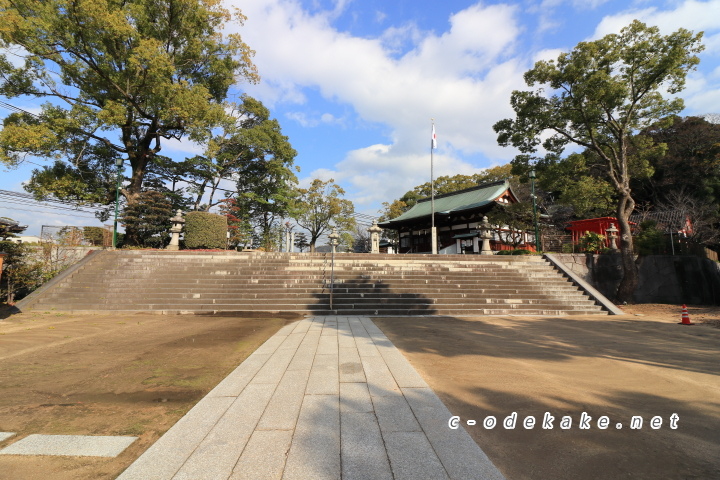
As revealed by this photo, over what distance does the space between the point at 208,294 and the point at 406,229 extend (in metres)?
20.6

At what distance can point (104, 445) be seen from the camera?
229 cm

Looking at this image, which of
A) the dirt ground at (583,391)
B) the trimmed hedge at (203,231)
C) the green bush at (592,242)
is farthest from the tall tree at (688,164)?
the trimmed hedge at (203,231)

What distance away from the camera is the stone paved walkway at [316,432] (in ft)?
6.52

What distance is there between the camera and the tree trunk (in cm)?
1192

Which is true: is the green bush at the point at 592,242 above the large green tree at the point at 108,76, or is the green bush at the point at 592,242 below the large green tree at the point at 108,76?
below

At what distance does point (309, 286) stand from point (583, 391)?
846cm

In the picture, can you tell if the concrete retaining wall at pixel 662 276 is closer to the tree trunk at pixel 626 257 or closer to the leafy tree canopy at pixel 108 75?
the tree trunk at pixel 626 257

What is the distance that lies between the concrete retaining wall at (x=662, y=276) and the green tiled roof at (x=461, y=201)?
26.3ft

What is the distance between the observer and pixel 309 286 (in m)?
10.8

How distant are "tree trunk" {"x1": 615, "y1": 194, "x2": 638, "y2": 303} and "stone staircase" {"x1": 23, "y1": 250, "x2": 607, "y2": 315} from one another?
241 centimetres

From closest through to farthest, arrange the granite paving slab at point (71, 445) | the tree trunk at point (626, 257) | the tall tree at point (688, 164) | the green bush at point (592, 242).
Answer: the granite paving slab at point (71, 445) → the tree trunk at point (626, 257) → the green bush at point (592, 242) → the tall tree at point (688, 164)

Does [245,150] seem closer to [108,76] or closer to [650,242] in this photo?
[108,76]

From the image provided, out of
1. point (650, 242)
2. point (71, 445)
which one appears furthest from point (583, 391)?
point (650, 242)

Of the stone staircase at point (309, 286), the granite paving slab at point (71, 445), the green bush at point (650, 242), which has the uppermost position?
the green bush at point (650, 242)
